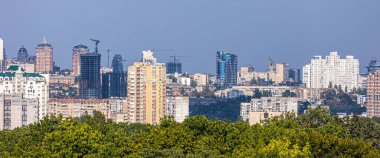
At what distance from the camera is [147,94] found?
76.4 m

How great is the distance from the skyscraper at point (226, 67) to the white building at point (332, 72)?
850cm

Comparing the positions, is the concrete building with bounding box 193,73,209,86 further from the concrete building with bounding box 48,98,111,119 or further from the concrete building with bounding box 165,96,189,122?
the concrete building with bounding box 48,98,111,119

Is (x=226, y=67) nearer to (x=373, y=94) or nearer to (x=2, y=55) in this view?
(x=2, y=55)

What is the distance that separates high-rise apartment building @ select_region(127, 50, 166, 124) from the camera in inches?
2975

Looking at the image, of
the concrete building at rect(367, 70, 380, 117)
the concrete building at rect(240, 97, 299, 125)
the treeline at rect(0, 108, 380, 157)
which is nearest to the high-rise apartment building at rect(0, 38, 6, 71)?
the concrete building at rect(240, 97, 299, 125)

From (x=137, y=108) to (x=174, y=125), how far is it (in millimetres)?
47936

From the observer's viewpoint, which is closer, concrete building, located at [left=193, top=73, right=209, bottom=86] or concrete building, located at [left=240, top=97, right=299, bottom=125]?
concrete building, located at [left=240, top=97, right=299, bottom=125]

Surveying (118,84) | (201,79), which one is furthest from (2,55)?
(201,79)

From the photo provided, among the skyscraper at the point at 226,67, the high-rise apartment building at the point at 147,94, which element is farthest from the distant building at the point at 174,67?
the high-rise apartment building at the point at 147,94

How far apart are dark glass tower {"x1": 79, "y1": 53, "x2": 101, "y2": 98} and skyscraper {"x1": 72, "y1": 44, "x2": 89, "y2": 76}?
343 inches

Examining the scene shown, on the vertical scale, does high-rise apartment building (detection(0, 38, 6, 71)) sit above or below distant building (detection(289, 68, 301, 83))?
above

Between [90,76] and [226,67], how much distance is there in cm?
2764

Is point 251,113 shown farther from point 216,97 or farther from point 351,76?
point 351,76

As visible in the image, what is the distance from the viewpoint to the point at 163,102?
7831cm
